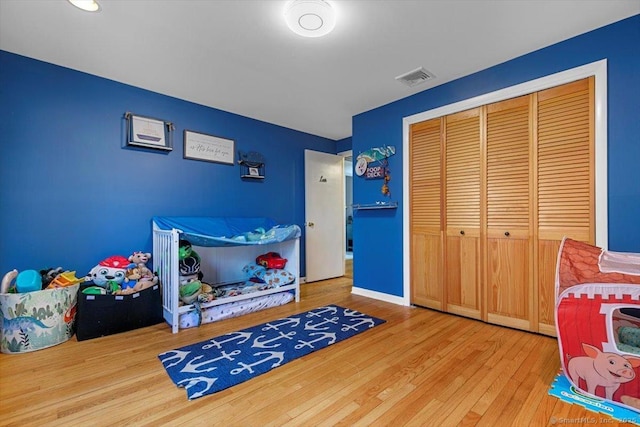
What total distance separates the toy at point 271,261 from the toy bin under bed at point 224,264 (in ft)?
0.24

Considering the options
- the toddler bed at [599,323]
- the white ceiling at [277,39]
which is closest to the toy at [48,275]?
the white ceiling at [277,39]

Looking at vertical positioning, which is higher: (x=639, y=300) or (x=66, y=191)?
(x=66, y=191)

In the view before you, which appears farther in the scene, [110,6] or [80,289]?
[80,289]

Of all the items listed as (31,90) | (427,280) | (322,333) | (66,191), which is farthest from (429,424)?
(31,90)

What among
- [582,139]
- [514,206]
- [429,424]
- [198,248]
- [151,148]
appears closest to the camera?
[429,424]

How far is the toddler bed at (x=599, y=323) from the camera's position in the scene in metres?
1.43

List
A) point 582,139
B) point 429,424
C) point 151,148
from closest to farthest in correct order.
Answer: point 429,424 → point 582,139 → point 151,148

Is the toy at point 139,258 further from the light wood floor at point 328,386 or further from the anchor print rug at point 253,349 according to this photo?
the anchor print rug at point 253,349

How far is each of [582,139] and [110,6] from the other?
3451 mm

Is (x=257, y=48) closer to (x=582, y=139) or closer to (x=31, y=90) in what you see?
(x=31, y=90)

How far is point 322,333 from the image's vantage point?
2416mm

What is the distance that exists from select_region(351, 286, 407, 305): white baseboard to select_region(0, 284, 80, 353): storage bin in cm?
290

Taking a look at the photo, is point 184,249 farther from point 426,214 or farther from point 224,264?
point 426,214

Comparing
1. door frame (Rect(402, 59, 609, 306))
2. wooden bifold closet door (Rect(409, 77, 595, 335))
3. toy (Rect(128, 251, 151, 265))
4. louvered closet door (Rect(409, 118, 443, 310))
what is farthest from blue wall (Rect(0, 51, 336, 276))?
door frame (Rect(402, 59, 609, 306))
